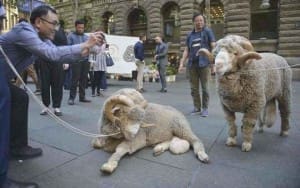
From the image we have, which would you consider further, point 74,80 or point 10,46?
point 74,80

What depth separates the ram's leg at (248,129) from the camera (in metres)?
4.14

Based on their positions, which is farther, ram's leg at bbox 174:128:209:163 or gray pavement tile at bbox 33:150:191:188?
ram's leg at bbox 174:128:209:163

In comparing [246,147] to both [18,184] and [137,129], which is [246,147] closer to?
[137,129]

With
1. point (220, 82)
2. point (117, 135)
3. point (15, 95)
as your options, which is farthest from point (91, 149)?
point (220, 82)

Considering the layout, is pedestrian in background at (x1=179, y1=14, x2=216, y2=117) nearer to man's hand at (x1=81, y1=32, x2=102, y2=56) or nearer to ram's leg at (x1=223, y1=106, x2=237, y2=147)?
ram's leg at (x1=223, y1=106, x2=237, y2=147)

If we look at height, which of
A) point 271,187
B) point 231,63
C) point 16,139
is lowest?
point 271,187

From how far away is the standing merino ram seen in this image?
3.80 meters

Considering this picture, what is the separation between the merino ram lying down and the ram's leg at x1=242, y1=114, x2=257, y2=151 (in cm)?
66

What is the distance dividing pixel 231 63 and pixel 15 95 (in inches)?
108

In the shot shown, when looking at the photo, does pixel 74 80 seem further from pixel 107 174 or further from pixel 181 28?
pixel 181 28

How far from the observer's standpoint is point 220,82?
13.2 ft

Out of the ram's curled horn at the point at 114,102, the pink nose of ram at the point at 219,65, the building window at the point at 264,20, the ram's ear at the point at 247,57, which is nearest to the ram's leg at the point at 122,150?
the ram's curled horn at the point at 114,102

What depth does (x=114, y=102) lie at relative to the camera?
3836mm

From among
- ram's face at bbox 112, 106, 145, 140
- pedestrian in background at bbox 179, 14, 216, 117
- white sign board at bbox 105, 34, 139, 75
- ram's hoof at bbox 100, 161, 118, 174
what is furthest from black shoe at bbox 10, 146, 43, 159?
white sign board at bbox 105, 34, 139, 75
